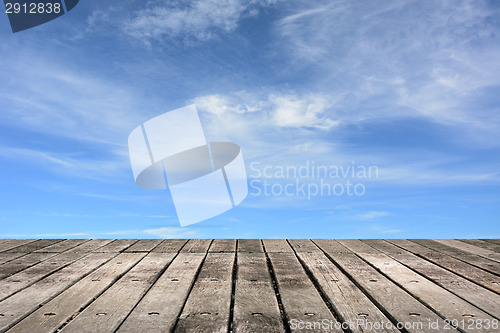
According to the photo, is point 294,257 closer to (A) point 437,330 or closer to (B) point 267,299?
(B) point 267,299

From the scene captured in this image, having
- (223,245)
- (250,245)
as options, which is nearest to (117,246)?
(223,245)

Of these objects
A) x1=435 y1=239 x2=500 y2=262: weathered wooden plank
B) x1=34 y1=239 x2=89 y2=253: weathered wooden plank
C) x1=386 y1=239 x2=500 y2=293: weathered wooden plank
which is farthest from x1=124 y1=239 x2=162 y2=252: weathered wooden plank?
x1=435 y1=239 x2=500 y2=262: weathered wooden plank

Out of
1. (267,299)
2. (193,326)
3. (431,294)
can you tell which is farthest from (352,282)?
(193,326)

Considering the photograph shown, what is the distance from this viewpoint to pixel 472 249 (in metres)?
3.59

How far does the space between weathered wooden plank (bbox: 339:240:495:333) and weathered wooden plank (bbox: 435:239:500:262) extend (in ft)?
2.91

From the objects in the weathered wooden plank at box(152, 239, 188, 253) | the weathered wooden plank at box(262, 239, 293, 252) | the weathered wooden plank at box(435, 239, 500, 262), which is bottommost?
the weathered wooden plank at box(152, 239, 188, 253)

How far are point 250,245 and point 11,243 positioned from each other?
2286 millimetres

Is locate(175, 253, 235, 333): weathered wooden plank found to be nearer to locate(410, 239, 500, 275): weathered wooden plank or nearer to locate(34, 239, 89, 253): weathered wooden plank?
locate(34, 239, 89, 253): weathered wooden plank

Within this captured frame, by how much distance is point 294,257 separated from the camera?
120 inches

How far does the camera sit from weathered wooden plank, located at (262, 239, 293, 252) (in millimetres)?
3404

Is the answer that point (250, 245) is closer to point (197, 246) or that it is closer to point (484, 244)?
point (197, 246)

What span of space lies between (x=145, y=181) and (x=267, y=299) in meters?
2.72

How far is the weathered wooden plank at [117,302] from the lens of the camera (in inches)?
61.8

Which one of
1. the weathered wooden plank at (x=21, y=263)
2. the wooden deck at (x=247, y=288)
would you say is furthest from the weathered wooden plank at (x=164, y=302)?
the weathered wooden plank at (x=21, y=263)
